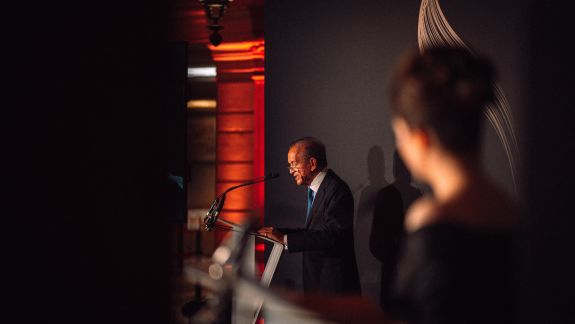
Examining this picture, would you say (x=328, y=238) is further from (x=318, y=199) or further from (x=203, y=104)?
(x=203, y=104)

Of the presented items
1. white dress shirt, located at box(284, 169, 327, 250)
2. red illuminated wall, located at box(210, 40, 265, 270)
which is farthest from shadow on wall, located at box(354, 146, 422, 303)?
red illuminated wall, located at box(210, 40, 265, 270)

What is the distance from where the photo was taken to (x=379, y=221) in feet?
14.1

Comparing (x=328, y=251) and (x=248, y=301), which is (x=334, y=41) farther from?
(x=248, y=301)

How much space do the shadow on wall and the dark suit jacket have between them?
1031 millimetres

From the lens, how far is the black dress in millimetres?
795

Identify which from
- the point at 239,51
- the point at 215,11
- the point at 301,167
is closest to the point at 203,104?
the point at 239,51

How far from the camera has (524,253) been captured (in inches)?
160

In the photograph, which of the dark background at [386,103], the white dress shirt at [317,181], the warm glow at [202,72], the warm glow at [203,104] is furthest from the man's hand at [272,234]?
the warm glow at [203,104]

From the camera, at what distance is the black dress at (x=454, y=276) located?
795mm

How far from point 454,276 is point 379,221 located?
3553 mm

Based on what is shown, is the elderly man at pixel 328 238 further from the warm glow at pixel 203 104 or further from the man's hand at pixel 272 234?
the warm glow at pixel 203 104

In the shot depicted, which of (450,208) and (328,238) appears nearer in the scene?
(450,208)

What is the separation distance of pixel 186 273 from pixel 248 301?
18 centimetres

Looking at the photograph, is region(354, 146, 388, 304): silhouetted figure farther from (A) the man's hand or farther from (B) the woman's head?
(B) the woman's head
